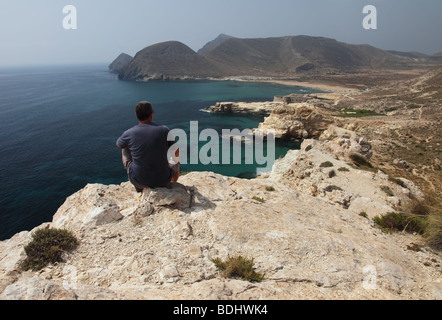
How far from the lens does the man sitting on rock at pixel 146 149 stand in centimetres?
515

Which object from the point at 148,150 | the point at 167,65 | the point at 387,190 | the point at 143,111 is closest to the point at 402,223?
the point at 387,190

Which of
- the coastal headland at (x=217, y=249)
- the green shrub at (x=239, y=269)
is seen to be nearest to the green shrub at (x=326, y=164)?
the coastal headland at (x=217, y=249)

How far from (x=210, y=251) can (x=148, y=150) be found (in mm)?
2544

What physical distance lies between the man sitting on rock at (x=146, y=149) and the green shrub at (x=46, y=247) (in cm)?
185

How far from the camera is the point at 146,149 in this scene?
5.14m

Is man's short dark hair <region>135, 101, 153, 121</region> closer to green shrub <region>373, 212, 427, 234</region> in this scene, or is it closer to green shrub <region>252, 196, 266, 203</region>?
green shrub <region>252, 196, 266, 203</region>

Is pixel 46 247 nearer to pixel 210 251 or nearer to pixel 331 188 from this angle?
pixel 210 251

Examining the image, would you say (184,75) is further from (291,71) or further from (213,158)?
(213,158)

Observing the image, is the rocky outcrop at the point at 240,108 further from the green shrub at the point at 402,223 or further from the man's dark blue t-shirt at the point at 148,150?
the man's dark blue t-shirt at the point at 148,150

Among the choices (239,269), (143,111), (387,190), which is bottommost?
(387,190)

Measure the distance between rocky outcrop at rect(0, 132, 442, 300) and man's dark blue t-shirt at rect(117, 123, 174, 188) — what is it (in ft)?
1.72

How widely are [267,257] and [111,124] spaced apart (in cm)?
5605

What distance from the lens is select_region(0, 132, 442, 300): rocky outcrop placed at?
3.85 m

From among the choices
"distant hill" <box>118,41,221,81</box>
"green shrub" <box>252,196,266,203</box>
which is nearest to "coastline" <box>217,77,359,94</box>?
"distant hill" <box>118,41,221,81</box>
